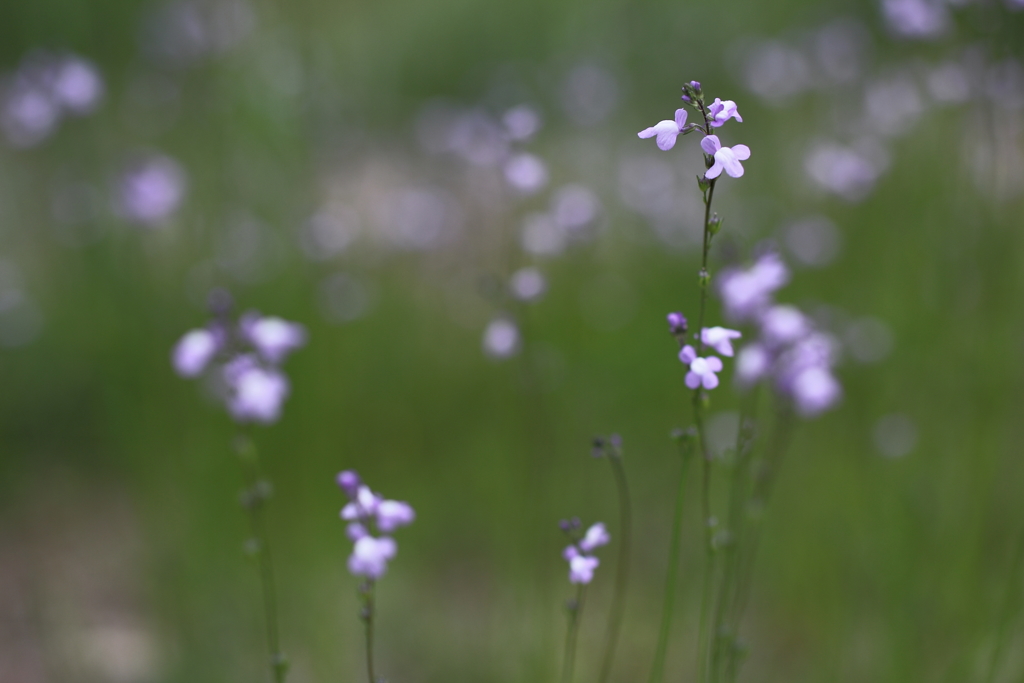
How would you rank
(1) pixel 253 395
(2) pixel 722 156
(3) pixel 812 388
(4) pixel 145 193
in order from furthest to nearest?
(4) pixel 145 193, (1) pixel 253 395, (3) pixel 812 388, (2) pixel 722 156

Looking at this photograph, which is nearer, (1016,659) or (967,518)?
(1016,659)

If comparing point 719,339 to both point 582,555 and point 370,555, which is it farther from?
point 370,555

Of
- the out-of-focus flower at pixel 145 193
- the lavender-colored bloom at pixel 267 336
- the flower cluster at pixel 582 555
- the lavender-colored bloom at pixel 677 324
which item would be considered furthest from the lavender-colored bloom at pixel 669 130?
the out-of-focus flower at pixel 145 193

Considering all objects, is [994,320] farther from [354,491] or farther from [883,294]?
[354,491]

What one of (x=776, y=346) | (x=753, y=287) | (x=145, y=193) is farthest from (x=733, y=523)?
(x=145, y=193)

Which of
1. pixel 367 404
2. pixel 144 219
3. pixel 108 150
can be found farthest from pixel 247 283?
pixel 108 150
